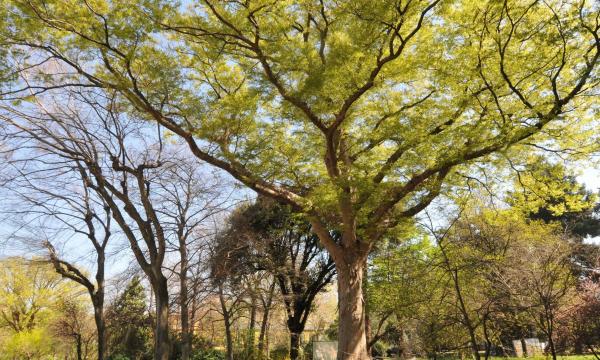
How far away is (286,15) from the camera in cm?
748

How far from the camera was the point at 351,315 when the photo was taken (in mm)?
8031

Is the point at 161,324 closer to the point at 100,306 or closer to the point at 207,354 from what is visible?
the point at 100,306

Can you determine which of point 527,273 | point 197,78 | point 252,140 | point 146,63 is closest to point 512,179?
point 527,273

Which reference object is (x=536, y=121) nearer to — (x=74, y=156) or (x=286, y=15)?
(x=286, y=15)

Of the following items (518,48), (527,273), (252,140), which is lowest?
(527,273)

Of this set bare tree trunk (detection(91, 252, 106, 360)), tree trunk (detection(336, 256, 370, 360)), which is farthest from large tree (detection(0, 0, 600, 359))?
bare tree trunk (detection(91, 252, 106, 360))

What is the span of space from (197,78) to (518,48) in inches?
256

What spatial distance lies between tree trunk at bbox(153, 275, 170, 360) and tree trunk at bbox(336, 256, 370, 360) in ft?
14.3

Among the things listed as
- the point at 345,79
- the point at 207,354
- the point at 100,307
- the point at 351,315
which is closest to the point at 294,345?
the point at 207,354

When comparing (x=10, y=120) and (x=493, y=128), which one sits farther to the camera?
(x=10, y=120)

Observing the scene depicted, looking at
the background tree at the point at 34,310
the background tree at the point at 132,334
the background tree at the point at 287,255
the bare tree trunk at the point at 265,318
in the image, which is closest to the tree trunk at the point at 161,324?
the background tree at the point at 287,255

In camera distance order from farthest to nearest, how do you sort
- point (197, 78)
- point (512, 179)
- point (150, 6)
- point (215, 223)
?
point (215, 223)
point (512, 179)
point (197, 78)
point (150, 6)

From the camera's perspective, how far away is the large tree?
6.60 m

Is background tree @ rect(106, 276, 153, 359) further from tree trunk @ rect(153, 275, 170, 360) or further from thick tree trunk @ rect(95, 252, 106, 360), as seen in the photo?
tree trunk @ rect(153, 275, 170, 360)
